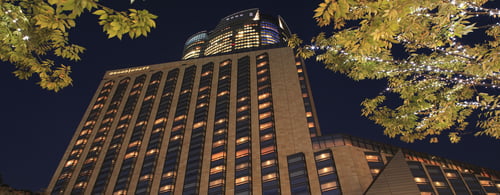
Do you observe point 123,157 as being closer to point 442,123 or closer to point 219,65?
point 219,65

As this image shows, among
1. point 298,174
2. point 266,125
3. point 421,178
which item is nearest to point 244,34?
point 266,125

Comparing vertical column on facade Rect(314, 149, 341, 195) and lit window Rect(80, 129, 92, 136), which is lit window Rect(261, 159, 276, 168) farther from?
lit window Rect(80, 129, 92, 136)

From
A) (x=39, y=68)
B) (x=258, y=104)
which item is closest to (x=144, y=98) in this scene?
(x=258, y=104)

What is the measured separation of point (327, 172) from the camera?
4756cm

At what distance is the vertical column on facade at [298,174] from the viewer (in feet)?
152

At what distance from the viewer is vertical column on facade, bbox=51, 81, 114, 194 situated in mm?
66625

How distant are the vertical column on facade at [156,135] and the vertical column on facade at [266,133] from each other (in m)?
25.5

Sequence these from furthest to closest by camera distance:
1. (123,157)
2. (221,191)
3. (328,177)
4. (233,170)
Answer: (123,157) → (233,170) → (221,191) → (328,177)

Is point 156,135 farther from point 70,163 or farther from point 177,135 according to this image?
point 70,163

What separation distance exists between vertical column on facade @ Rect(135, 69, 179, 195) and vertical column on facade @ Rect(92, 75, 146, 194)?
9.02m

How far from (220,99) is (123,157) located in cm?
2865

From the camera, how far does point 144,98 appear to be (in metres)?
88.1

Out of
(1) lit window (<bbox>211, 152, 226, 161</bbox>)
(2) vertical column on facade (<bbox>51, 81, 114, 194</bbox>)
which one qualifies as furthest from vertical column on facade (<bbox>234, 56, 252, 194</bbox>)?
(2) vertical column on facade (<bbox>51, 81, 114, 194</bbox>)

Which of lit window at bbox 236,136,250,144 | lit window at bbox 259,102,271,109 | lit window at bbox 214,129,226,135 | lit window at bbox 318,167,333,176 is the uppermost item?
lit window at bbox 259,102,271,109
